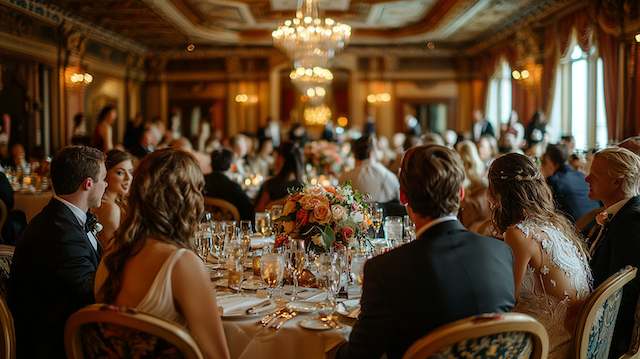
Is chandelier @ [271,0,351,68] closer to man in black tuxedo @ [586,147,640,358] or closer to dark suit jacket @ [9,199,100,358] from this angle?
man in black tuxedo @ [586,147,640,358]

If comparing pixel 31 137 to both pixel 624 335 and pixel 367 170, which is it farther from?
pixel 624 335

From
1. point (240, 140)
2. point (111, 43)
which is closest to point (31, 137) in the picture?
point (111, 43)

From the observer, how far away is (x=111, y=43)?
49.8 ft

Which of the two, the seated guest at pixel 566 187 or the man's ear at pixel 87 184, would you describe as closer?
the man's ear at pixel 87 184

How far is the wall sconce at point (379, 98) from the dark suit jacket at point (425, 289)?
16.0 metres

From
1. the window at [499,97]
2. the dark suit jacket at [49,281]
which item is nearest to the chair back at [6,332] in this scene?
the dark suit jacket at [49,281]

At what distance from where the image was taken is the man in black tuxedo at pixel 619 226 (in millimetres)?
2998

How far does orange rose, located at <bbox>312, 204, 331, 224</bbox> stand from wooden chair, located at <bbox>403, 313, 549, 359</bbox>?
4.77 ft

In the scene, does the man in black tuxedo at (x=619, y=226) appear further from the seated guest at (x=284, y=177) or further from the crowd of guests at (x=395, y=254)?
the seated guest at (x=284, y=177)

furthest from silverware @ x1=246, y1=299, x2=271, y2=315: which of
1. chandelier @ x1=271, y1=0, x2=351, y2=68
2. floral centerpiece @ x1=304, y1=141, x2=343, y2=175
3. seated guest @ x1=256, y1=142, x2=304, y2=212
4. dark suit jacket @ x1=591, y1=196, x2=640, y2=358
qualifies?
chandelier @ x1=271, y1=0, x2=351, y2=68

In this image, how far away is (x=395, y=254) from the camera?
6.87ft

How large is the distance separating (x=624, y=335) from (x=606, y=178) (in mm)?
748

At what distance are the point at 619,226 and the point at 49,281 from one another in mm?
2522

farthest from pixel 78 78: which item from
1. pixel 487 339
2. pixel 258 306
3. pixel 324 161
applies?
pixel 487 339
